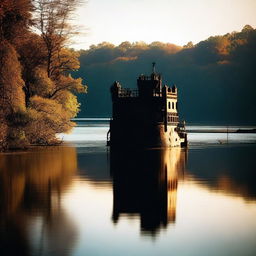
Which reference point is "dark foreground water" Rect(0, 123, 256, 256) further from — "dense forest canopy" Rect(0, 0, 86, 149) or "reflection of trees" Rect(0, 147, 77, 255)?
"dense forest canopy" Rect(0, 0, 86, 149)

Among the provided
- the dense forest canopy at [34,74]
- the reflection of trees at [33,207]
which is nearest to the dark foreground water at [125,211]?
the reflection of trees at [33,207]

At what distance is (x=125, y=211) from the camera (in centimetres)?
2598

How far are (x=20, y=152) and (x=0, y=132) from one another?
315 cm

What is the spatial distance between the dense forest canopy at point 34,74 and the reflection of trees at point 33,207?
12.0 meters

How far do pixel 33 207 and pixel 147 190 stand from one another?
772 cm

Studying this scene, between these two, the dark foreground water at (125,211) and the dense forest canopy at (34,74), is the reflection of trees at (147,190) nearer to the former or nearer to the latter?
the dark foreground water at (125,211)

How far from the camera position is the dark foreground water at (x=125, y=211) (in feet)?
65.0

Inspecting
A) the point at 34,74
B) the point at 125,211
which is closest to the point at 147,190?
the point at 125,211

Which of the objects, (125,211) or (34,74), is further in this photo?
(34,74)

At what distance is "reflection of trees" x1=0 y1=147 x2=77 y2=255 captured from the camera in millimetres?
20031

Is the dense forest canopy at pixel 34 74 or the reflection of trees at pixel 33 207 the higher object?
the dense forest canopy at pixel 34 74

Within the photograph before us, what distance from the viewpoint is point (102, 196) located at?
101ft

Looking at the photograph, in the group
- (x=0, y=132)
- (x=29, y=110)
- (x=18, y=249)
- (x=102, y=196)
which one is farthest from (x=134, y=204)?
(x=29, y=110)

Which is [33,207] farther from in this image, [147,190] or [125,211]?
[147,190]
